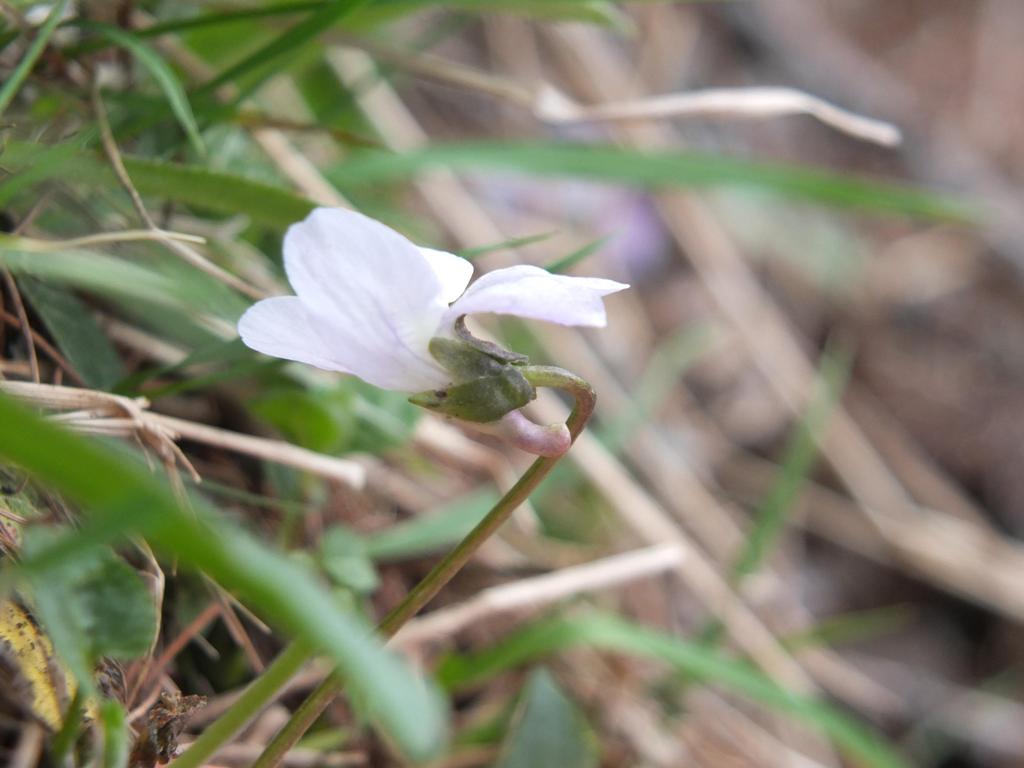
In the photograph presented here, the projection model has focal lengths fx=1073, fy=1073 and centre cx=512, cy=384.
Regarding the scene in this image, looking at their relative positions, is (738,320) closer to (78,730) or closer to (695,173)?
(695,173)

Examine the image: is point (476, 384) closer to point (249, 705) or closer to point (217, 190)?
point (249, 705)

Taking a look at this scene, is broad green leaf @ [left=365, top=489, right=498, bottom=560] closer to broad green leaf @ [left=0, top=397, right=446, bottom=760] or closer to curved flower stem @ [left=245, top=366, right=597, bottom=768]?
curved flower stem @ [left=245, top=366, right=597, bottom=768]

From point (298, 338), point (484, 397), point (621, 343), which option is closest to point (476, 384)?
point (484, 397)

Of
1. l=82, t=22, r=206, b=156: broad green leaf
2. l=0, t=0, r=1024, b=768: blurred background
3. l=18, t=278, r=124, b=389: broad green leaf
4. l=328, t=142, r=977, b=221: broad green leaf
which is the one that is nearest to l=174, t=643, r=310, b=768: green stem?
l=0, t=0, r=1024, b=768: blurred background

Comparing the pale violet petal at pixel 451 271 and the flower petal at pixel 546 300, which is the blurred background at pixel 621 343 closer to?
the pale violet petal at pixel 451 271

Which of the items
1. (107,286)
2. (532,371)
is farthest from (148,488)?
(107,286)
